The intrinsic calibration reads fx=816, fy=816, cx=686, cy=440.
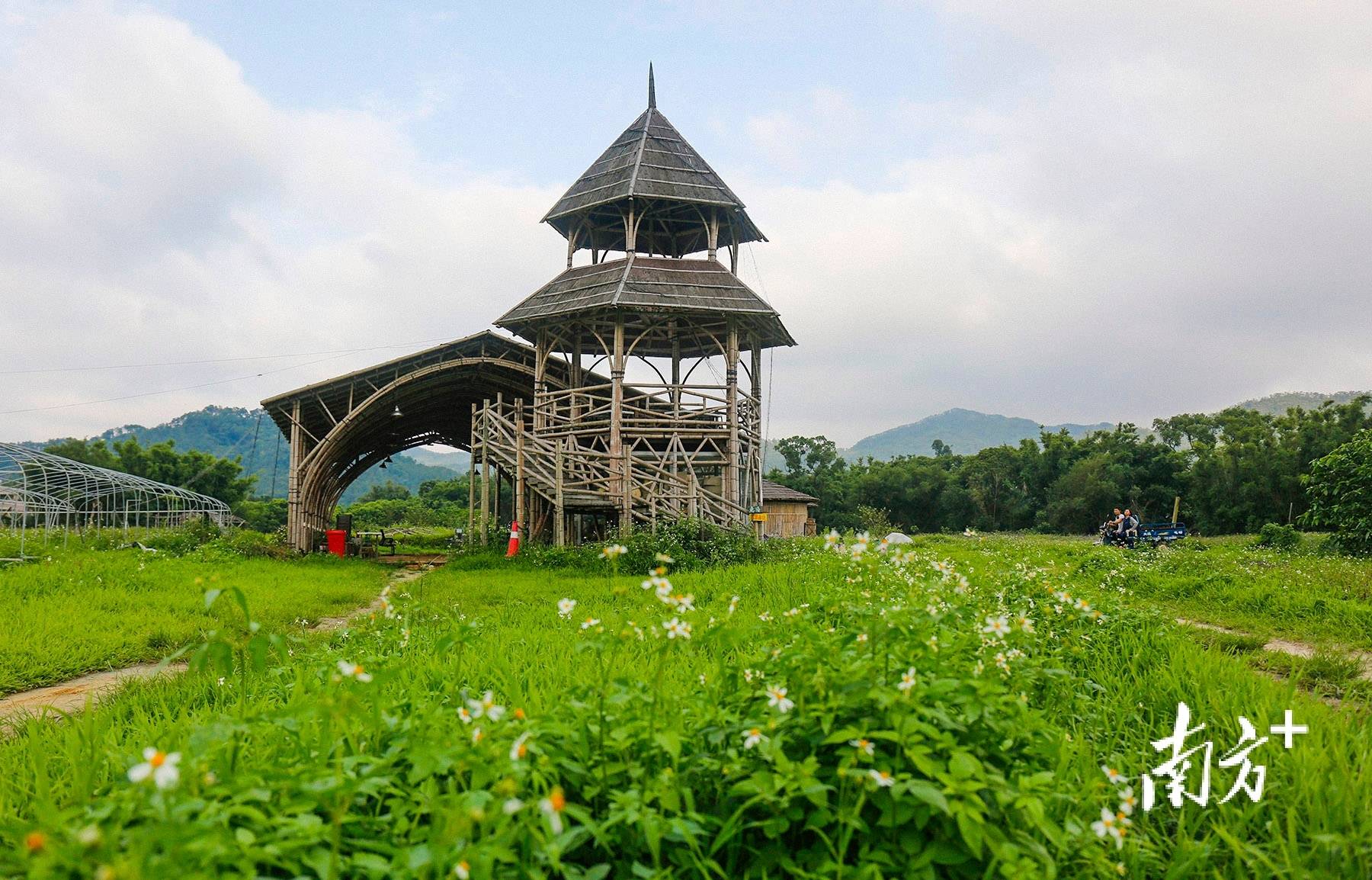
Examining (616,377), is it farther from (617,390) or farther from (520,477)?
(520,477)

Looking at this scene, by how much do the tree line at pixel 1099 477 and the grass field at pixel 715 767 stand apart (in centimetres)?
3478

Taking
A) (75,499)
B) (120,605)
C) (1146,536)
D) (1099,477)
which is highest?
(1099,477)

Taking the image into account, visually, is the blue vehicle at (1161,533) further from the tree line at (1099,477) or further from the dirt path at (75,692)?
the dirt path at (75,692)

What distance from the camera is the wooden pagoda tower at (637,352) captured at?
17266 mm

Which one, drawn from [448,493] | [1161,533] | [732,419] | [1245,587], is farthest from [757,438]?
[448,493]

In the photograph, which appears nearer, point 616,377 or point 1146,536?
point 616,377

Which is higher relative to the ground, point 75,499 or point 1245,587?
point 75,499

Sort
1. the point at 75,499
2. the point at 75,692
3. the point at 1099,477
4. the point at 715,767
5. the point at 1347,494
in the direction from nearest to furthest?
the point at 715,767
the point at 75,692
the point at 1347,494
the point at 75,499
the point at 1099,477

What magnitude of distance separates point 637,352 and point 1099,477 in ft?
102

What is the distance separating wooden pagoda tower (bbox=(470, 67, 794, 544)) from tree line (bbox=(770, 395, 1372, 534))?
21.6 meters

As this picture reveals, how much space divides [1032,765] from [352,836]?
236 cm

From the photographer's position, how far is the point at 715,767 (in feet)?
9.11

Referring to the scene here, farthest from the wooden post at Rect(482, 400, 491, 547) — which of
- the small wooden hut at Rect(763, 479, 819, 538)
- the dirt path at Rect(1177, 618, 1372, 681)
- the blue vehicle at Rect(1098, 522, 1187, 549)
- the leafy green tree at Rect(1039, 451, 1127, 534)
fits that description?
the leafy green tree at Rect(1039, 451, 1127, 534)

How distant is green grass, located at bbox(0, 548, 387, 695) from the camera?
7195 mm
